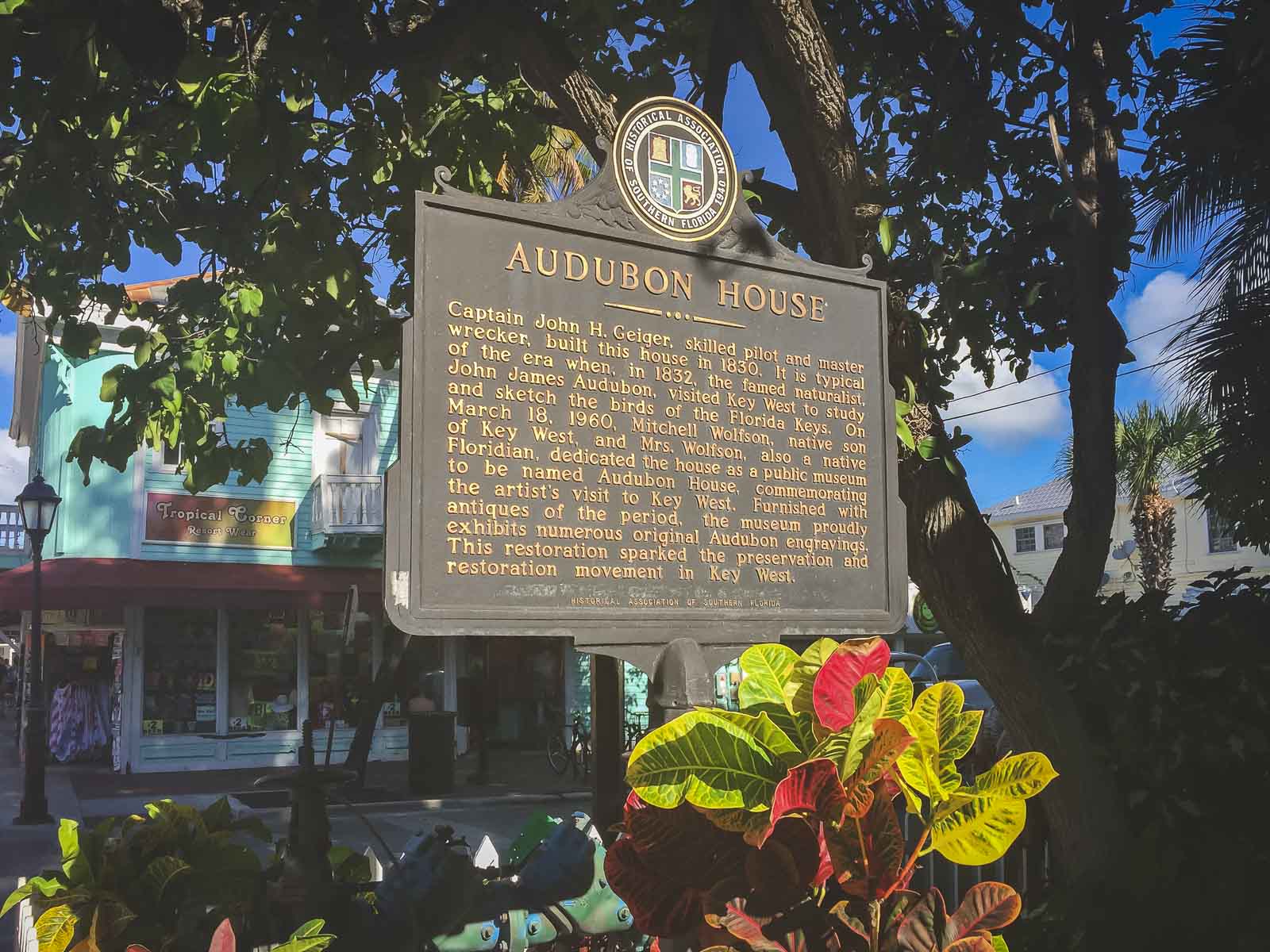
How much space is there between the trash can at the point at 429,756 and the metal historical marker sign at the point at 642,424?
14.4 m

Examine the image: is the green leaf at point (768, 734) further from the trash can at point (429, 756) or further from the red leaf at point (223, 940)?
the trash can at point (429, 756)

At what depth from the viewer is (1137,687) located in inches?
222

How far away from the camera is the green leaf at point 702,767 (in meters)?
2.63

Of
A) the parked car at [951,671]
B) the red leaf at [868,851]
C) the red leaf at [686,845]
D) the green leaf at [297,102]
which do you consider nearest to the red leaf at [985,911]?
the red leaf at [868,851]

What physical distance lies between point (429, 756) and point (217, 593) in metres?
5.19

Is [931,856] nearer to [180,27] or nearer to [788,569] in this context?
[788,569]

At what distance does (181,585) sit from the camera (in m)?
19.8

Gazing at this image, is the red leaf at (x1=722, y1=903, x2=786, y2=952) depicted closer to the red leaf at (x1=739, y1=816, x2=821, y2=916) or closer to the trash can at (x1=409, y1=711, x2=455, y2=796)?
the red leaf at (x1=739, y1=816, x2=821, y2=916)

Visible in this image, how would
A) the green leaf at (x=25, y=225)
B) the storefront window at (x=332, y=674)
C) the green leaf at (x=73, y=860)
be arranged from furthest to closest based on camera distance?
1. the storefront window at (x=332, y=674)
2. the green leaf at (x=25, y=225)
3. the green leaf at (x=73, y=860)

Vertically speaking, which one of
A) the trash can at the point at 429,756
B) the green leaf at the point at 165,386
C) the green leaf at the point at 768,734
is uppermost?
the green leaf at the point at 165,386

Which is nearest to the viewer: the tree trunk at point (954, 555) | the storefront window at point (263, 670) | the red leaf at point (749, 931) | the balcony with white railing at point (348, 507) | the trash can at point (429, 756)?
the red leaf at point (749, 931)

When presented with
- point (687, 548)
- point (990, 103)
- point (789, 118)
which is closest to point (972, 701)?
point (990, 103)

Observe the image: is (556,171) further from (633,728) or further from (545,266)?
(545,266)

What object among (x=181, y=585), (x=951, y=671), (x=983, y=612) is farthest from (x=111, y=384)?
(x=181, y=585)
